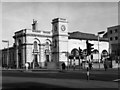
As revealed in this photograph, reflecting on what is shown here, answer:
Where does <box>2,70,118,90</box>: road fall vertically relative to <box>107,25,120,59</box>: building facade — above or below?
below

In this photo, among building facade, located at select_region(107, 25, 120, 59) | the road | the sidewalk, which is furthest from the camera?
building facade, located at select_region(107, 25, 120, 59)

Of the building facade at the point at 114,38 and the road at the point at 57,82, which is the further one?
the building facade at the point at 114,38

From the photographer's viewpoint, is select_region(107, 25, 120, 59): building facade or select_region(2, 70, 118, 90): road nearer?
select_region(2, 70, 118, 90): road

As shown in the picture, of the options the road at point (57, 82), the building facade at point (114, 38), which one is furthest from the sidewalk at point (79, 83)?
the building facade at point (114, 38)

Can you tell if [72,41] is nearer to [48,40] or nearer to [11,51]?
[48,40]

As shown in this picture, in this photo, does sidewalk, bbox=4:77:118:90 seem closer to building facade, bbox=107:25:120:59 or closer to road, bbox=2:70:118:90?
road, bbox=2:70:118:90

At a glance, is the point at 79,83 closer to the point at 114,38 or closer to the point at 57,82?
the point at 57,82

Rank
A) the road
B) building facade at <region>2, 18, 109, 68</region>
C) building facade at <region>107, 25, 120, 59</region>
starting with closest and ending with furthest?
the road
building facade at <region>2, 18, 109, 68</region>
building facade at <region>107, 25, 120, 59</region>

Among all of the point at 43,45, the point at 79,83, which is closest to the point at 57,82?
the point at 79,83

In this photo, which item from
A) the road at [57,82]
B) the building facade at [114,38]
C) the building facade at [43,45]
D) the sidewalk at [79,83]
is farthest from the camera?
the building facade at [114,38]

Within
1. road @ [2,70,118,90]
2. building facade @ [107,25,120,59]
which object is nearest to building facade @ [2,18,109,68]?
building facade @ [107,25,120,59]

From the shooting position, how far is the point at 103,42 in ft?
287

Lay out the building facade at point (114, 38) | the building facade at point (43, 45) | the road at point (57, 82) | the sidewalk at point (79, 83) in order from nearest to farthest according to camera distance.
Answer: the road at point (57, 82) → the sidewalk at point (79, 83) → the building facade at point (43, 45) → the building facade at point (114, 38)

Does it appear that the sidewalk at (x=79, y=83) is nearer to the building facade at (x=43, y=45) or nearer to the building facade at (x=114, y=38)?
the building facade at (x=43, y=45)
